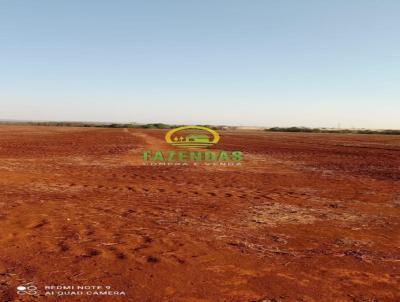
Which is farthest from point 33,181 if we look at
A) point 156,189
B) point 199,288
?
point 199,288

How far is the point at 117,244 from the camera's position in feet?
18.5

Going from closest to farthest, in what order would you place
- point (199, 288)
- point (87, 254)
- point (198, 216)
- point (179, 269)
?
point (199, 288) → point (179, 269) → point (87, 254) → point (198, 216)

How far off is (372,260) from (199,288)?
2707mm

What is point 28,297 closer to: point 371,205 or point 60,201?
point 60,201

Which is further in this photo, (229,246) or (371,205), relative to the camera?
(371,205)

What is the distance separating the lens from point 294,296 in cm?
411

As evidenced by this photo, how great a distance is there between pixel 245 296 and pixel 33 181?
9043 mm

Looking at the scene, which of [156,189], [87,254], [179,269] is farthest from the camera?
[156,189]

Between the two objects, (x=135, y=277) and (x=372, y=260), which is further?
(x=372, y=260)

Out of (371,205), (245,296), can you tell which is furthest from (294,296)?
(371,205)

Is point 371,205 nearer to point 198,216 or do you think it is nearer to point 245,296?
point 198,216

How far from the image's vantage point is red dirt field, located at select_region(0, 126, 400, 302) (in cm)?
432

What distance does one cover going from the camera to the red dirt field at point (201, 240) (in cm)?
432

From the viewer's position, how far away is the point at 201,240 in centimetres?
593
